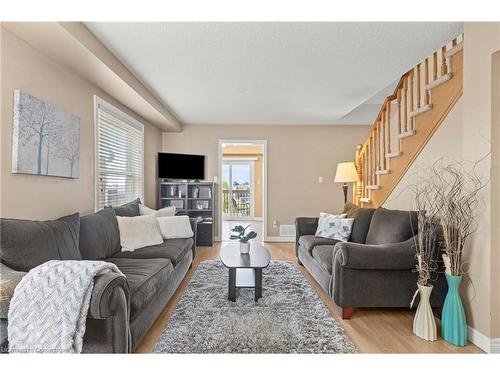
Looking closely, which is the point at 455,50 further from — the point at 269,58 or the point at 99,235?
the point at 99,235

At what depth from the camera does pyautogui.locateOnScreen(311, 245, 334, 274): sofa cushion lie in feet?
8.91

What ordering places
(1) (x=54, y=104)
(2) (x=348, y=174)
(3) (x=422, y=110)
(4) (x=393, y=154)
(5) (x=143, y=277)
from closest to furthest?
(5) (x=143, y=277)
(1) (x=54, y=104)
(3) (x=422, y=110)
(4) (x=393, y=154)
(2) (x=348, y=174)

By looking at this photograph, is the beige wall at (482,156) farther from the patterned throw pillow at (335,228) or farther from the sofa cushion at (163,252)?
the sofa cushion at (163,252)

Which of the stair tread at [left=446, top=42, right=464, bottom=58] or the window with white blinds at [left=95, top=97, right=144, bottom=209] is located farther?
the window with white blinds at [left=95, top=97, right=144, bottom=209]

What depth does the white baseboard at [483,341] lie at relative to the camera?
1908 millimetres

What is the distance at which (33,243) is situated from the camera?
6.00 feet

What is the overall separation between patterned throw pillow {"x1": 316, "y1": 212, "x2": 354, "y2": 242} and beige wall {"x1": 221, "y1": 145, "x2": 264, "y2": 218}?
5731mm

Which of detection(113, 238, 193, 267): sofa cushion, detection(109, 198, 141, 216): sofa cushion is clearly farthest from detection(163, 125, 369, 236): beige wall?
detection(113, 238, 193, 267): sofa cushion

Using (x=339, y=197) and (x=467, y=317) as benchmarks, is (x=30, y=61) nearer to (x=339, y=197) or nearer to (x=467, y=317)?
(x=467, y=317)

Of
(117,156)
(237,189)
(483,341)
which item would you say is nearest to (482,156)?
(483,341)

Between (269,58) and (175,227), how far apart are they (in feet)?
7.75

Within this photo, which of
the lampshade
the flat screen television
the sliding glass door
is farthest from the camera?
the sliding glass door

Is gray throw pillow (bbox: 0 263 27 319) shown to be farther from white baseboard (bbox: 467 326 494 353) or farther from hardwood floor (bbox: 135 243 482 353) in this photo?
white baseboard (bbox: 467 326 494 353)
